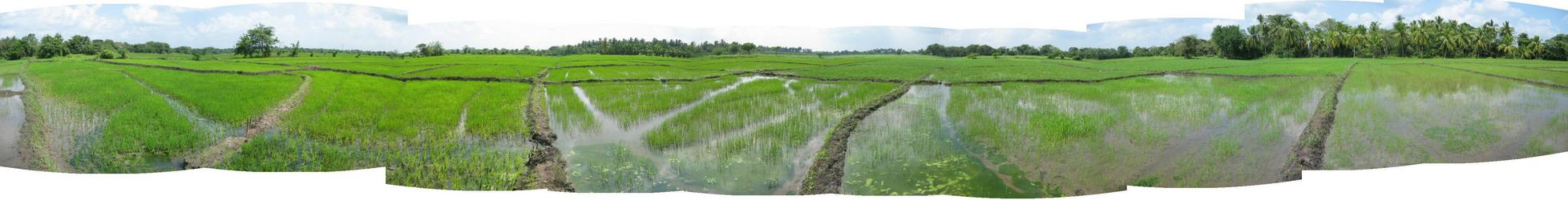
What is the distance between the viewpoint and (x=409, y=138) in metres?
4.73

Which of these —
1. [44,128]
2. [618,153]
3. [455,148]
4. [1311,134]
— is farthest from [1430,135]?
[44,128]

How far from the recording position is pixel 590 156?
454cm

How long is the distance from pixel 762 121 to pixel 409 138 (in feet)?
8.80

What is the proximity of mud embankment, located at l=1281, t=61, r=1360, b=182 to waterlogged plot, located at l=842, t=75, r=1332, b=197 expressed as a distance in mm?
69

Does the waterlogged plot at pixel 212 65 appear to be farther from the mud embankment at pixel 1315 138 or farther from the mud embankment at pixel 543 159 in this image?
the mud embankment at pixel 1315 138

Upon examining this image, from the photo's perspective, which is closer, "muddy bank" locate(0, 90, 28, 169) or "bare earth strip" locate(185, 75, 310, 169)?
"bare earth strip" locate(185, 75, 310, 169)

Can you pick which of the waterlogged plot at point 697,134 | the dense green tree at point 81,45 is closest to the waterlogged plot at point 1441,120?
the waterlogged plot at point 697,134

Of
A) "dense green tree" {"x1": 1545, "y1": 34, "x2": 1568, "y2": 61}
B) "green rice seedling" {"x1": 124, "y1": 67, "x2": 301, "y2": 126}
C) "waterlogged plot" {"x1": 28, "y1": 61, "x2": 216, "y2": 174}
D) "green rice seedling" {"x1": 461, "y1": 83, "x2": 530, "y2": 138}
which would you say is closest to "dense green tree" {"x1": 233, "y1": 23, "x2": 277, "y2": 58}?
"green rice seedling" {"x1": 124, "y1": 67, "x2": 301, "y2": 126}

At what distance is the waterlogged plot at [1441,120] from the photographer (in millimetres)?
5750

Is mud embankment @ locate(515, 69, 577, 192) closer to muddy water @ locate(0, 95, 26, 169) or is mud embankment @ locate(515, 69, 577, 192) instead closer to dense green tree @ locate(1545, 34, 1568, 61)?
muddy water @ locate(0, 95, 26, 169)

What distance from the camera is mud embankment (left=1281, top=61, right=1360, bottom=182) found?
531 centimetres

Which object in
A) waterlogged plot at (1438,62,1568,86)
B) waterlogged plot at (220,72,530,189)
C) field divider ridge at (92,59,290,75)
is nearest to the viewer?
waterlogged plot at (220,72,530,189)

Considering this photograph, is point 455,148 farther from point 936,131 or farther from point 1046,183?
point 1046,183

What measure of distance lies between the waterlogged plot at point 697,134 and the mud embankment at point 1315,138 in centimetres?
379
